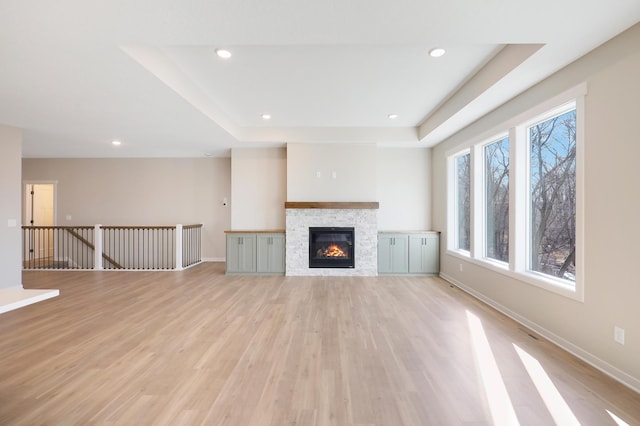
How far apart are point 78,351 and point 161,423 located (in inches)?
63.6

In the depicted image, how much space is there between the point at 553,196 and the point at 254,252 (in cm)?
504

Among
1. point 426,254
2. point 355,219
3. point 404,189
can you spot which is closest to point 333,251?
point 355,219

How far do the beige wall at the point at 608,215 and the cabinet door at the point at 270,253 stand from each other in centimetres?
444

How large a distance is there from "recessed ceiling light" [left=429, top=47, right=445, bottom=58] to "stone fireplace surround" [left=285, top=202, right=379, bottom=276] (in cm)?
318

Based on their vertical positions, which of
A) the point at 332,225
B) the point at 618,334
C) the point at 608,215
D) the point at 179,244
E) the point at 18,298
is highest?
the point at 608,215

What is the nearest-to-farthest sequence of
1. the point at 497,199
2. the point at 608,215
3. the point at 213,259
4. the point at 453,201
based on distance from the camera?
the point at 608,215, the point at 497,199, the point at 453,201, the point at 213,259

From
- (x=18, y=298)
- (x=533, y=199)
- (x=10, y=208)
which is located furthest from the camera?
(x=10, y=208)

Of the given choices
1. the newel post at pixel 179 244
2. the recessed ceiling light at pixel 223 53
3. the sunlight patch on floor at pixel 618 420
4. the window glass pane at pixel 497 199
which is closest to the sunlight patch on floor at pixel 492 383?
the sunlight patch on floor at pixel 618 420

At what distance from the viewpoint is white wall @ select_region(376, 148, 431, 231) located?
6.26m

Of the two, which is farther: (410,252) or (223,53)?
(410,252)

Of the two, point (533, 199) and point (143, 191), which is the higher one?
point (143, 191)

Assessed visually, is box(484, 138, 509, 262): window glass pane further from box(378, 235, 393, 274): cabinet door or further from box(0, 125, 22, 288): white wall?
box(0, 125, 22, 288): white wall

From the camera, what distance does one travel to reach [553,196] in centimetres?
306

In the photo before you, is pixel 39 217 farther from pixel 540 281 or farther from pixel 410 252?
pixel 540 281
